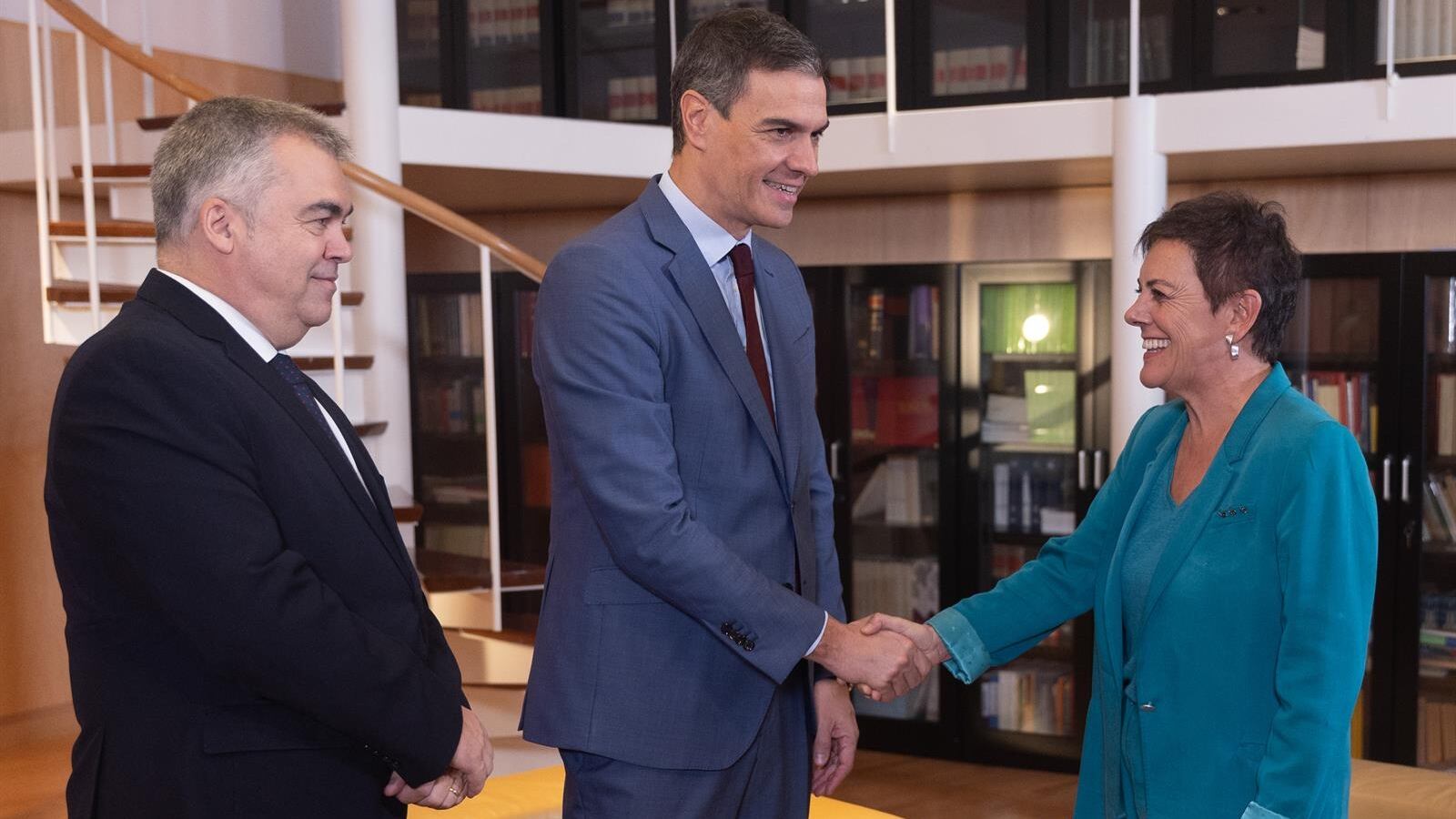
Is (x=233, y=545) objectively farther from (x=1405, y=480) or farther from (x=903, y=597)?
(x=903, y=597)

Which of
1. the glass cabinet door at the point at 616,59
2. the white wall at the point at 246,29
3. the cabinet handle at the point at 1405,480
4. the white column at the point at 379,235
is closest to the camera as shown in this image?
the white column at the point at 379,235

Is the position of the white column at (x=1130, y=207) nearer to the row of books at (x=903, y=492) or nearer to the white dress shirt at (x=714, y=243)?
the row of books at (x=903, y=492)

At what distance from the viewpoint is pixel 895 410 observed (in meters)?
5.51

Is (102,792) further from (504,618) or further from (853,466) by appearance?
(853,466)

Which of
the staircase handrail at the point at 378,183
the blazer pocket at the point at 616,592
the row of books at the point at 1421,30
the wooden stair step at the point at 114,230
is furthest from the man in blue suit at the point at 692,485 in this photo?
the row of books at the point at 1421,30

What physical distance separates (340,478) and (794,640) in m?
0.63

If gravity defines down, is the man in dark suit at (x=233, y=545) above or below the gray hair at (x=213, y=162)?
below

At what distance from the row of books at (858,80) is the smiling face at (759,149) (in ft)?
10.7

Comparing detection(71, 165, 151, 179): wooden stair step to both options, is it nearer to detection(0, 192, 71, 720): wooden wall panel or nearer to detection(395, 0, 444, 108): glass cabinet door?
detection(0, 192, 71, 720): wooden wall panel

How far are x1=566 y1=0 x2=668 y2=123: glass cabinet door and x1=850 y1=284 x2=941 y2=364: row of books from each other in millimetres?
1129

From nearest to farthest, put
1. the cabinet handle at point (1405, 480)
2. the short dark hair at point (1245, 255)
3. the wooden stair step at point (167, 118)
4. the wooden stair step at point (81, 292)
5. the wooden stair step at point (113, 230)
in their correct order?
the short dark hair at point (1245, 255)
the wooden stair step at point (81, 292)
the wooden stair step at point (113, 230)
the wooden stair step at point (167, 118)
the cabinet handle at point (1405, 480)

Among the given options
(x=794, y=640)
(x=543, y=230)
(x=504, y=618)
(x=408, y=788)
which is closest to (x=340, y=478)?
(x=408, y=788)

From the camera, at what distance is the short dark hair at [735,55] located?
1.88 metres

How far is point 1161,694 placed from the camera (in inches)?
74.7
